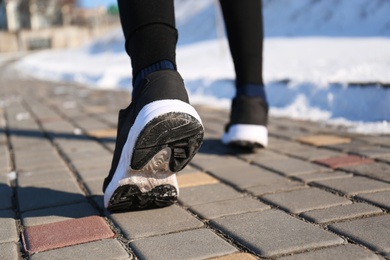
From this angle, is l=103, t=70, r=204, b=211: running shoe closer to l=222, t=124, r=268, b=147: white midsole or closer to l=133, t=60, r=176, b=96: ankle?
l=133, t=60, r=176, b=96: ankle

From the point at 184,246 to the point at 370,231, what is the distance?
0.43 m

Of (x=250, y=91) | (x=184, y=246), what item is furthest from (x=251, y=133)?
(x=184, y=246)

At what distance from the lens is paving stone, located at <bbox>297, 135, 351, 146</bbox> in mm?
2401

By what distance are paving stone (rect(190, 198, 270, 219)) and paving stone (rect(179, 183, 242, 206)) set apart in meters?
0.04

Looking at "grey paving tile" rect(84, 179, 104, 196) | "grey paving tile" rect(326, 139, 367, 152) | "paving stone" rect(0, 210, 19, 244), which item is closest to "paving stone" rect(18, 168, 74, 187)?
"grey paving tile" rect(84, 179, 104, 196)

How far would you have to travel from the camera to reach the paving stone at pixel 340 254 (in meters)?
1.06

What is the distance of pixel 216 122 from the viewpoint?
10.7 feet

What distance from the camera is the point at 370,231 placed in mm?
1207

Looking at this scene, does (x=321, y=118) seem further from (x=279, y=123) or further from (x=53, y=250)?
(x=53, y=250)

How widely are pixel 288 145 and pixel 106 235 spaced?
4.31ft

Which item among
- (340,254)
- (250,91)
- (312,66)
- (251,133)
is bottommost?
(340,254)

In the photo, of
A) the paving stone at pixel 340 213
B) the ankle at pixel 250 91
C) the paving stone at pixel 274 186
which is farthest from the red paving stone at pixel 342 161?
the paving stone at pixel 340 213

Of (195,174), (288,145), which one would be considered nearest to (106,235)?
(195,174)

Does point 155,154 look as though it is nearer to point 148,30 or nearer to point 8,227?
point 148,30
